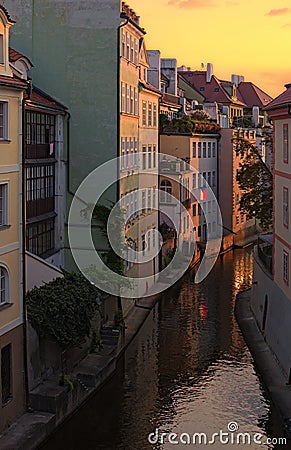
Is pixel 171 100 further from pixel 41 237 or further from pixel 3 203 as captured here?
pixel 3 203

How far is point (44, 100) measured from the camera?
32.8 meters

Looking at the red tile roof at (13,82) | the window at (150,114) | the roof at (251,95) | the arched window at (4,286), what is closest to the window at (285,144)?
the red tile roof at (13,82)

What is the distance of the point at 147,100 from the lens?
4231 cm

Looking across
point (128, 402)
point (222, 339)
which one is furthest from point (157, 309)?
point (128, 402)

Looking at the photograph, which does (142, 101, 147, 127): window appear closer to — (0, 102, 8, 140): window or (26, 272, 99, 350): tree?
(26, 272, 99, 350): tree

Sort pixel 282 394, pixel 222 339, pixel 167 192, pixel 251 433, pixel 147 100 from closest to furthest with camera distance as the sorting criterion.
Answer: pixel 251 433, pixel 282 394, pixel 222 339, pixel 147 100, pixel 167 192

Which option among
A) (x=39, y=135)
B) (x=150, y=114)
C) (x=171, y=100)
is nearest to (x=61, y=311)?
(x=39, y=135)

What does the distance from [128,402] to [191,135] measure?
31820mm

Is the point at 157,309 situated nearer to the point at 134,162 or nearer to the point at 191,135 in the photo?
the point at 134,162

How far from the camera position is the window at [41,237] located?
99.8 ft

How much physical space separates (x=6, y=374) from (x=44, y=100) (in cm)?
1481

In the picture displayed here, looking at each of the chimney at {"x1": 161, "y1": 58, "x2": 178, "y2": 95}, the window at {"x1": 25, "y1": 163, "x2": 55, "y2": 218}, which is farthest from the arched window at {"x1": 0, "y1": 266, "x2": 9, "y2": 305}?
the chimney at {"x1": 161, "y1": 58, "x2": 178, "y2": 95}

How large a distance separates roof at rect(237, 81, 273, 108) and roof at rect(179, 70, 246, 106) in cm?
1157

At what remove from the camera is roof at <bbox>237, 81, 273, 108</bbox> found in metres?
99.6
